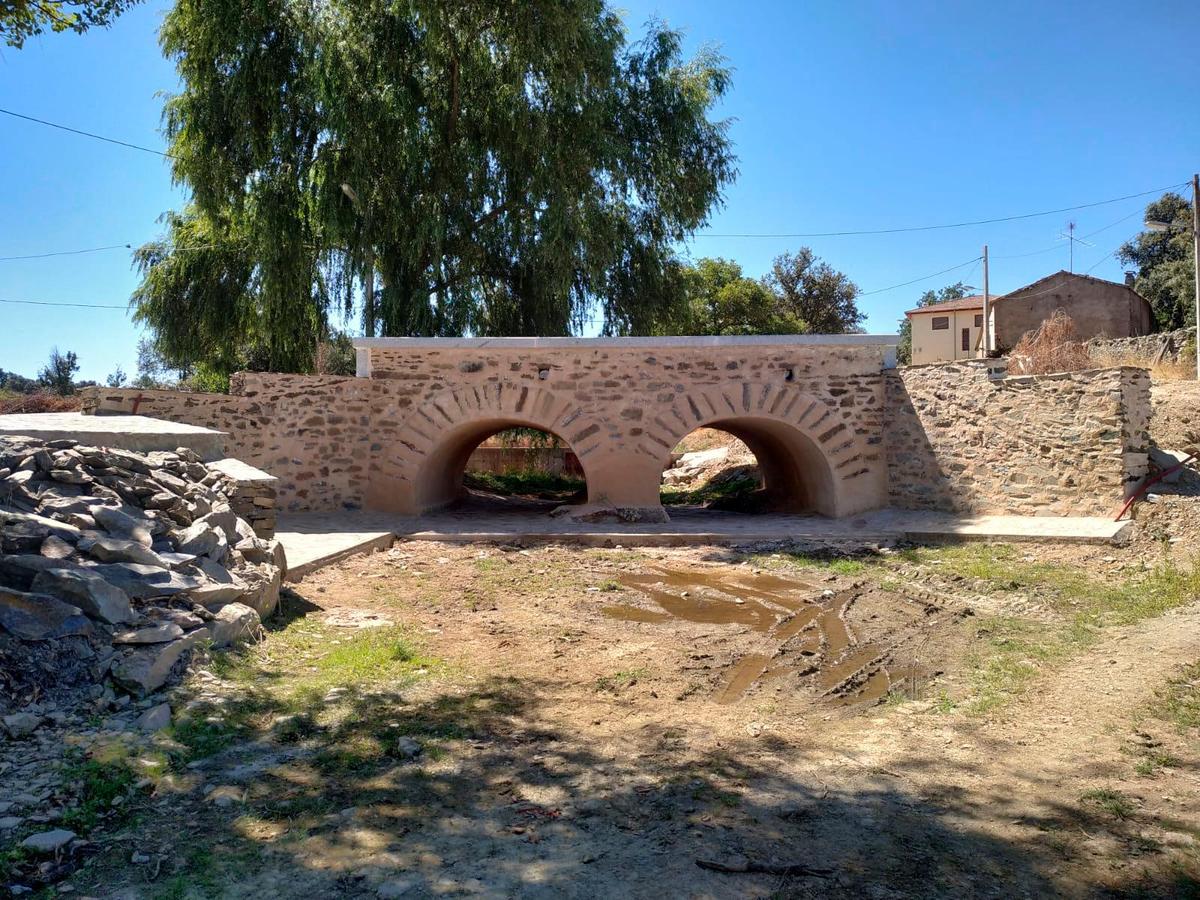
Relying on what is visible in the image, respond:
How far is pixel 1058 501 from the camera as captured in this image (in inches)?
384

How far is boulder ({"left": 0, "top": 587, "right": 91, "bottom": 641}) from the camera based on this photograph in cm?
406

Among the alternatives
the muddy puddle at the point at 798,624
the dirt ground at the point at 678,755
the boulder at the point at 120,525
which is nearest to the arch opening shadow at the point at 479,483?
the muddy puddle at the point at 798,624

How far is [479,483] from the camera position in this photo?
57.2ft

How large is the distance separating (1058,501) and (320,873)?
9.56 m

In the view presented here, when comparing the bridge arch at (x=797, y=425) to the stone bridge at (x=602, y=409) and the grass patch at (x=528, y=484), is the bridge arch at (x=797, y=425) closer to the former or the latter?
the stone bridge at (x=602, y=409)

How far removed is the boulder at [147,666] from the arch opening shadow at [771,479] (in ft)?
25.4

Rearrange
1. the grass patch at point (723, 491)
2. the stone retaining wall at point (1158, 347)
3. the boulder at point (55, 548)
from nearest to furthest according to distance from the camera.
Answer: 1. the boulder at point (55, 548)
2. the grass patch at point (723, 491)
3. the stone retaining wall at point (1158, 347)

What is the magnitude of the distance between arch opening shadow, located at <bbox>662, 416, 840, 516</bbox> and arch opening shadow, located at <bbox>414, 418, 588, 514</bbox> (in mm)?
2272

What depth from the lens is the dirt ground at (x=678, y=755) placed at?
2.66 m

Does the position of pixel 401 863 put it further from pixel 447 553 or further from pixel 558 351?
pixel 558 351

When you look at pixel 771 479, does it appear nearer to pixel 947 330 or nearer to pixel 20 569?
pixel 20 569

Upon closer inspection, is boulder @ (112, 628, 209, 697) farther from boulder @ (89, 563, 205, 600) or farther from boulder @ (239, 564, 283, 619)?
boulder @ (239, 564, 283, 619)

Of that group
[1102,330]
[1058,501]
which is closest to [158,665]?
[1058,501]

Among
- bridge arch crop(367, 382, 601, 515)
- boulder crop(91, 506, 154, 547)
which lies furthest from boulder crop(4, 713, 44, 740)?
bridge arch crop(367, 382, 601, 515)
